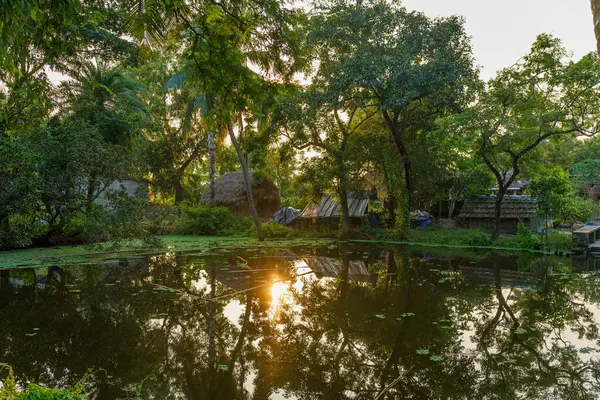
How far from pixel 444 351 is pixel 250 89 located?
393 cm

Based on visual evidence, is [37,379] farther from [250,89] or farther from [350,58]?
[350,58]

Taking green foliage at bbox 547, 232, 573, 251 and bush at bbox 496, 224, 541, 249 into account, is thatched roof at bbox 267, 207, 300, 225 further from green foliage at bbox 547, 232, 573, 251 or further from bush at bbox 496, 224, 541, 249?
green foliage at bbox 547, 232, 573, 251

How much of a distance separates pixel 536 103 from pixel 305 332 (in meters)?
13.0

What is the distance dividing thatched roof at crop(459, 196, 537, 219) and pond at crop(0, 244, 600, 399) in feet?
26.7

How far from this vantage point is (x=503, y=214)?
18.2 meters

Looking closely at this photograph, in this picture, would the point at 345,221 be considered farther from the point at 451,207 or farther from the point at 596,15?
the point at 596,15

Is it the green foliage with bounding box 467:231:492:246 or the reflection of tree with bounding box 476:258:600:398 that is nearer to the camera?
the reflection of tree with bounding box 476:258:600:398

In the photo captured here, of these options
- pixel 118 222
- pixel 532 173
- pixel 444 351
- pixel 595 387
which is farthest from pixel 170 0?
pixel 532 173

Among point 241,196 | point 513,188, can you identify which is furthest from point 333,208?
point 513,188

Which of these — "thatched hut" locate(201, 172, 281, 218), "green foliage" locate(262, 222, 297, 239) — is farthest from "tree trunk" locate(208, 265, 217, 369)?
"thatched hut" locate(201, 172, 281, 218)

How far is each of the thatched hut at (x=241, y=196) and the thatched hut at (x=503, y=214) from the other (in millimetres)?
11296

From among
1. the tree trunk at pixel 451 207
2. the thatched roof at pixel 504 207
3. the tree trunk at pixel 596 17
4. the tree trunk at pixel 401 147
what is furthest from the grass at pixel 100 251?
the tree trunk at pixel 596 17

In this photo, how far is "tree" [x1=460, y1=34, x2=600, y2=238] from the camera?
13.5m

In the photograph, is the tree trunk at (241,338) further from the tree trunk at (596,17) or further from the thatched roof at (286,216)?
the thatched roof at (286,216)
